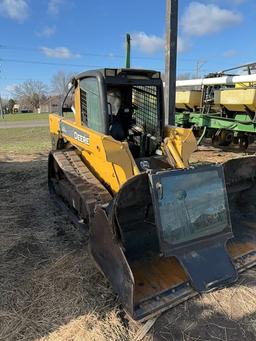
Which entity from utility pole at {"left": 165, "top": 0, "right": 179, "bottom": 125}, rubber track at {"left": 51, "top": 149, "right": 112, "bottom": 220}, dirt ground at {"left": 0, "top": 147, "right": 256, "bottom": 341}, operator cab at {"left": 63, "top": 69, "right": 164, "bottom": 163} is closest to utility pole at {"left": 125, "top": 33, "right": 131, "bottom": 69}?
utility pole at {"left": 165, "top": 0, "right": 179, "bottom": 125}

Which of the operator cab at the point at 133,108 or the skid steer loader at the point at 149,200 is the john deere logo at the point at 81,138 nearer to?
the skid steer loader at the point at 149,200

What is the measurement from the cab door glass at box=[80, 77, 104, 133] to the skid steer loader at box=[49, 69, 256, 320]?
1 cm

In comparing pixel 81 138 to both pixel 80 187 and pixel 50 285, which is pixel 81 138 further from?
pixel 50 285

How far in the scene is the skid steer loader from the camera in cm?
304

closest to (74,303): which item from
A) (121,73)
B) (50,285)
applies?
(50,285)

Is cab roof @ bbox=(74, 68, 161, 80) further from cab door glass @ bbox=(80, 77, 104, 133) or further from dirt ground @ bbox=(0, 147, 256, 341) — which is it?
dirt ground @ bbox=(0, 147, 256, 341)

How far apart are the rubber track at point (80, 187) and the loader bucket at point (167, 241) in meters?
0.53

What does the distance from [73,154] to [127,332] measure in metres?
2.81

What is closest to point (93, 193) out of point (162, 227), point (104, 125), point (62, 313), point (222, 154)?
point (104, 125)

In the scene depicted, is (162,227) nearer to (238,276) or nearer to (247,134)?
(238,276)

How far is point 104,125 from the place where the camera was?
13.2ft

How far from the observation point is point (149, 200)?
328 centimetres

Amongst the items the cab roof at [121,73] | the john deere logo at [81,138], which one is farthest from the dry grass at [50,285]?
the cab roof at [121,73]

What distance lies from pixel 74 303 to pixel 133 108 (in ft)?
8.58
